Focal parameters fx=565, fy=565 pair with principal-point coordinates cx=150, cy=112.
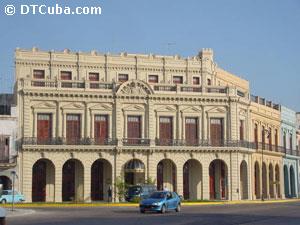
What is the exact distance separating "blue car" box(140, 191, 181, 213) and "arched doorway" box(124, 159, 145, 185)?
1833 centimetres

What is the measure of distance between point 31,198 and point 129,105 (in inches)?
469

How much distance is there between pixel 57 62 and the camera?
A: 2125 inches

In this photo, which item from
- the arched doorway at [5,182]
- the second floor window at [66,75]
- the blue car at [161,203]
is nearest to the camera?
the blue car at [161,203]

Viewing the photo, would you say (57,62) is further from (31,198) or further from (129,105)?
(31,198)

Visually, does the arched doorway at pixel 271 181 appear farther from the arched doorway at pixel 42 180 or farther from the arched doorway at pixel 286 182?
the arched doorway at pixel 42 180

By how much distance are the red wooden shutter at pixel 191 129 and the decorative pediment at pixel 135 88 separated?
15.7ft

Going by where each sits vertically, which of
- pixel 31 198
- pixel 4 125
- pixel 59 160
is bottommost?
pixel 31 198

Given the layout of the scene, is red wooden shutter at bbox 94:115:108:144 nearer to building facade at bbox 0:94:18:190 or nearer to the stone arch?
building facade at bbox 0:94:18:190

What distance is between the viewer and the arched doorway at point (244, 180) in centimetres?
5525

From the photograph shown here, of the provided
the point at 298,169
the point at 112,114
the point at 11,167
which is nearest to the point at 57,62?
the point at 112,114

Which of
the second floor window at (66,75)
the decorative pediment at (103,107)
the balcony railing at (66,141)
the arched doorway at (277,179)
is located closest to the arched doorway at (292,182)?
the arched doorway at (277,179)

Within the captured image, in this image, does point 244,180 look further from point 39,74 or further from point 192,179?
point 39,74

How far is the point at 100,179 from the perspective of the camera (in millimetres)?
51875

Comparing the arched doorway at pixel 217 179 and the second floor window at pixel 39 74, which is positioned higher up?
the second floor window at pixel 39 74
